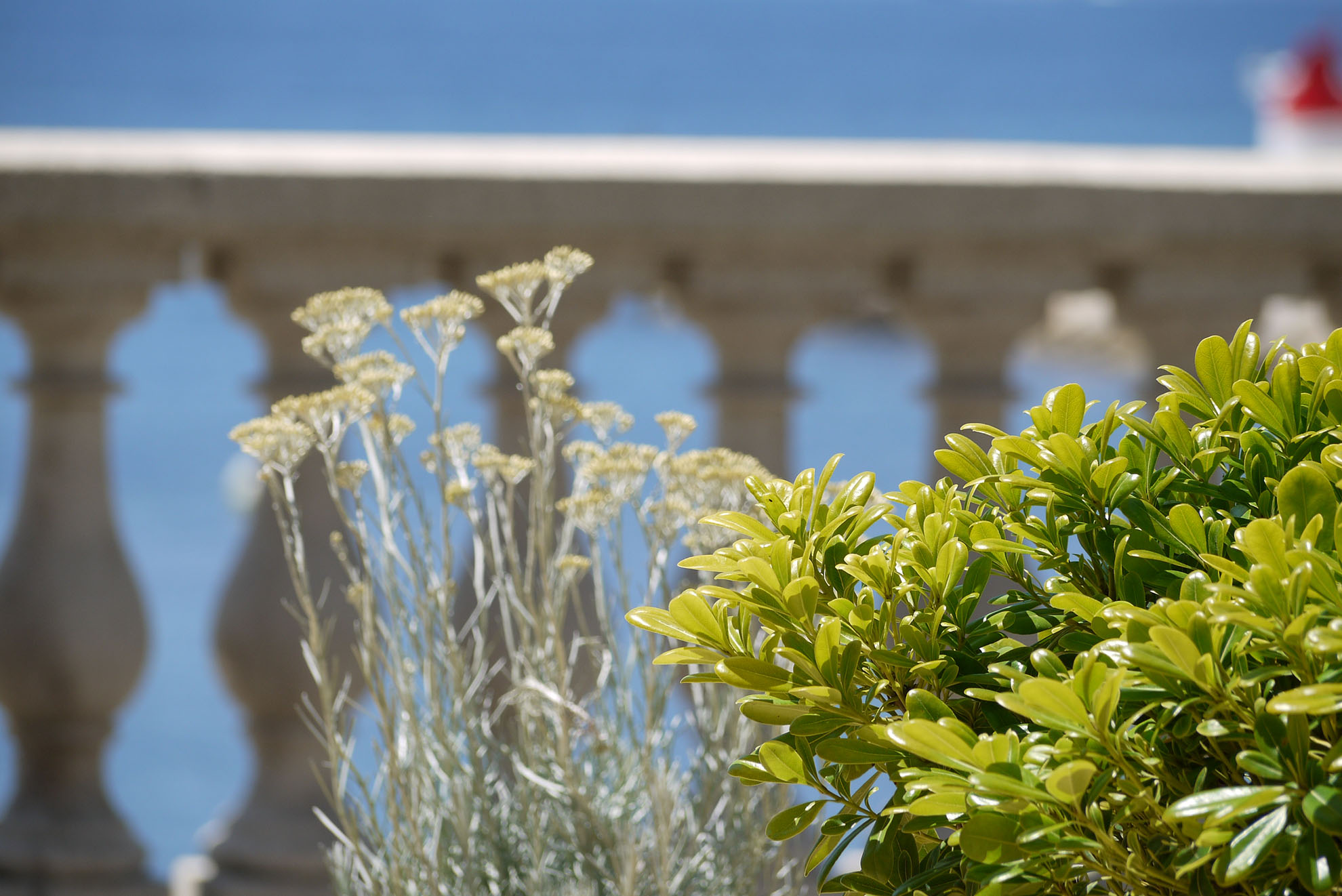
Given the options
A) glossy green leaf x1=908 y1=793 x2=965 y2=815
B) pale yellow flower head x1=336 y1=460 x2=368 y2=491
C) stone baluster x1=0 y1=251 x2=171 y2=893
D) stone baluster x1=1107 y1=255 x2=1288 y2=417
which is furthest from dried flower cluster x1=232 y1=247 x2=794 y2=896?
stone baluster x1=1107 y1=255 x2=1288 y2=417

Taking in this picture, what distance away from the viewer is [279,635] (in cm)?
171

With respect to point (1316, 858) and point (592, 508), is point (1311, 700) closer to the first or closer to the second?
point (1316, 858)

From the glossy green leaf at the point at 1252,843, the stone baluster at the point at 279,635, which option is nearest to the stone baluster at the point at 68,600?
the stone baluster at the point at 279,635

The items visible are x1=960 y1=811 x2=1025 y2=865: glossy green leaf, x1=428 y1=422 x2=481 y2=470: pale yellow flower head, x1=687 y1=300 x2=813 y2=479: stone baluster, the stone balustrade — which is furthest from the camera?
x1=687 y1=300 x2=813 y2=479: stone baluster

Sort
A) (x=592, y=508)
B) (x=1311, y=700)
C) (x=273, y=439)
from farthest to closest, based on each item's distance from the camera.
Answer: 1. (x=592, y=508)
2. (x=273, y=439)
3. (x=1311, y=700)

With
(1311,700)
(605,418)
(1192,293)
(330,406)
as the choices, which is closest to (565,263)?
(605,418)

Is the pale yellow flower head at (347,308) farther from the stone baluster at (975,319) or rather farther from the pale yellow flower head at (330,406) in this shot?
the stone baluster at (975,319)

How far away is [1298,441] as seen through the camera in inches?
28.6

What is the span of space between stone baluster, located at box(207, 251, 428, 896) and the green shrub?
1026 mm

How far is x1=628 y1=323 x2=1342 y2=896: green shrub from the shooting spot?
578 mm

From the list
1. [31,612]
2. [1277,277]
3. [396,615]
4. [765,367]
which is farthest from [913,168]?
[31,612]

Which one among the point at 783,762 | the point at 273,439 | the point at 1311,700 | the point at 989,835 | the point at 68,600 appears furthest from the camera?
the point at 68,600

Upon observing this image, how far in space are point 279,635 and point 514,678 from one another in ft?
2.38

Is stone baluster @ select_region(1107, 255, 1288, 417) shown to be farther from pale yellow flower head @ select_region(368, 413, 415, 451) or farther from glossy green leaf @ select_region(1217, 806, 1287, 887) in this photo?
glossy green leaf @ select_region(1217, 806, 1287, 887)
